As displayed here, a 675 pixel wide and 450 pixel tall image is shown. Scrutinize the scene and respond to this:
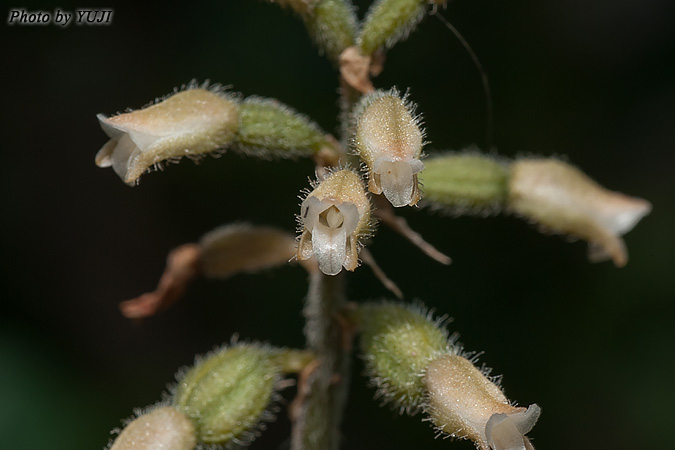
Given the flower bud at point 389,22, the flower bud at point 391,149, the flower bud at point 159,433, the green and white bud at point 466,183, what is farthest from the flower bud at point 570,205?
the flower bud at point 159,433

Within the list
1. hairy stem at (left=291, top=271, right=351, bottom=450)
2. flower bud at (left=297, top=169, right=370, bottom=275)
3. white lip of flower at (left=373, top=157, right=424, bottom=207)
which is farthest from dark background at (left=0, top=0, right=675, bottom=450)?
white lip of flower at (left=373, top=157, right=424, bottom=207)

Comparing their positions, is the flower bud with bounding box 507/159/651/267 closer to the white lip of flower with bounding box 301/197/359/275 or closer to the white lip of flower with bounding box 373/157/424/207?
the white lip of flower with bounding box 373/157/424/207

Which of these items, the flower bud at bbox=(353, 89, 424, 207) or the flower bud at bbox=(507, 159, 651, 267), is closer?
the flower bud at bbox=(353, 89, 424, 207)

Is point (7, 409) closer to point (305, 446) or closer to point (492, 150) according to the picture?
point (305, 446)

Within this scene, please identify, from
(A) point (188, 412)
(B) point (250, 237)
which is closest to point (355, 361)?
(B) point (250, 237)

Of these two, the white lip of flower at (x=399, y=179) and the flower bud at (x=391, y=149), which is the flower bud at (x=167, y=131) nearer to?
the flower bud at (x=391, y=149)

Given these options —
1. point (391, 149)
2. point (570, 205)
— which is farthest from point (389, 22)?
point (570, 205)
